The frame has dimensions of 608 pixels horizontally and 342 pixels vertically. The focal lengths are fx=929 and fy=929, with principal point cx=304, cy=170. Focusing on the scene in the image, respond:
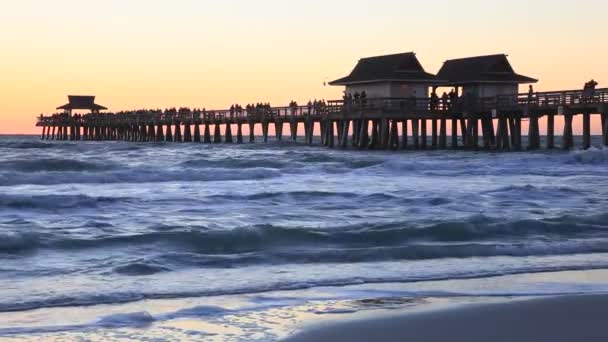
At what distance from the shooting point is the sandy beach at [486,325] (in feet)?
21.4

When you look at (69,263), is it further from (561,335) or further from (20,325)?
(561,335)

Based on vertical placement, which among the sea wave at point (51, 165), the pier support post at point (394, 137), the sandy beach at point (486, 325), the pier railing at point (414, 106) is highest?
the pier railing at point (414, 106)

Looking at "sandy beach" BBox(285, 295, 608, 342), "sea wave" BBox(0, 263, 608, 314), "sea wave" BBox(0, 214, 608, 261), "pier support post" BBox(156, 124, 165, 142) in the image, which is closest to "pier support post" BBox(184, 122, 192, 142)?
"pier support post" BBox(156, 124, 165, 142)

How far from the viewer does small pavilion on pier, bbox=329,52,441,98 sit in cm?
4303

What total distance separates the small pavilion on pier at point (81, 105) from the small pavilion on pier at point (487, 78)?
2155 inches

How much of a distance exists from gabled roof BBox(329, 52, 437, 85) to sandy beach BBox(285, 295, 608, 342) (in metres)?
35.7

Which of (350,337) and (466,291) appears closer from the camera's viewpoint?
(350,337)

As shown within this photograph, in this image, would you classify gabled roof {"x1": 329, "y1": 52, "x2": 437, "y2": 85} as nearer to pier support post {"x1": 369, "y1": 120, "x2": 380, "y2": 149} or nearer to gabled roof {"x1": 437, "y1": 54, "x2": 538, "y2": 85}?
gabled roof {"x1": 437, "y1": 54, "x2": 538, "y2": 85}

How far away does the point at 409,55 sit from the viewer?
43688mm

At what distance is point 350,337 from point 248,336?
28.2 inches

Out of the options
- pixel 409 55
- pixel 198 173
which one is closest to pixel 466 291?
pixel 198 173

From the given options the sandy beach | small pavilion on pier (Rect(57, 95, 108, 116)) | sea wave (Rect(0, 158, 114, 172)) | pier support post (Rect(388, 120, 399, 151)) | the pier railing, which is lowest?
the sandy beach

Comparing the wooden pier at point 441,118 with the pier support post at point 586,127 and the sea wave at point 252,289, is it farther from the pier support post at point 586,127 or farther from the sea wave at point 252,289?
the sea wave at point 252,289

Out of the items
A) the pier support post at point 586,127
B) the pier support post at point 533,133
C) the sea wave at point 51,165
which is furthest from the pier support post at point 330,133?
the sea wave at point 51,165
